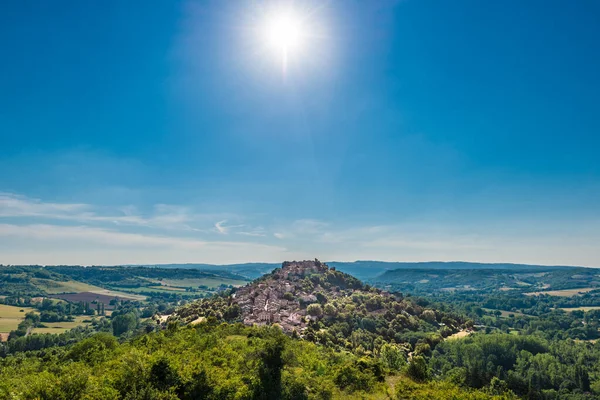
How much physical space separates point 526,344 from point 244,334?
15280 centimetres

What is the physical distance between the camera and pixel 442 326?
16875 centimetres

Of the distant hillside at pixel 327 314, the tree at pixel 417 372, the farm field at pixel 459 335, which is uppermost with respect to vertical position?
the tree at pixel 417 372

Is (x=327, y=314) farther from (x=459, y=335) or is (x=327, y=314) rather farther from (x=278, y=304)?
(x=459, y=335)

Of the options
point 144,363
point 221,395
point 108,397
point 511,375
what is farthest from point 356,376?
point 511,375

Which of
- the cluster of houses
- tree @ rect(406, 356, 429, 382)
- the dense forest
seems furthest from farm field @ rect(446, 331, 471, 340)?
tree @ rect(406, 356, 429, 382)

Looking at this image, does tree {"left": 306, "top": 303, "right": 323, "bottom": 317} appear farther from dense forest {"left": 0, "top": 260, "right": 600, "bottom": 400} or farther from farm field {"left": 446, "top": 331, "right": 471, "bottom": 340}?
farm field {"left": 446, "top": 331, "right": 471, "bottom": 340}

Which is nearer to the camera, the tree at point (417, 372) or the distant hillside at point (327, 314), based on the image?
the tree at point (417, 372)

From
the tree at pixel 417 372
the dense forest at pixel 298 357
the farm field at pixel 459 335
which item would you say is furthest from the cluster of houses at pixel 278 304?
the farm field at pixel 459 335

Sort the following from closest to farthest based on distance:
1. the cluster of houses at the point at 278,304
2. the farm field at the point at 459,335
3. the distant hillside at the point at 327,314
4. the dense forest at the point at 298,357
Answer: the dense forest at the point at 298,357, the cluster of houses at the point at 278,304, the distant hillside at the point at 327,314, the farm field at the point at 459,335

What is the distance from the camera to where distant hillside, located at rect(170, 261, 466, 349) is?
407ft

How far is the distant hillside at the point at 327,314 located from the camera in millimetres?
123975

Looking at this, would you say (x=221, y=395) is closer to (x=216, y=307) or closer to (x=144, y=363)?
(x=144, y=363)

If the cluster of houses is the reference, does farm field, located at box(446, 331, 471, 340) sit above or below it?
below

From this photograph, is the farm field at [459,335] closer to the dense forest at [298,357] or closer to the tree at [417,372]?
the dense forest at [298,357]
